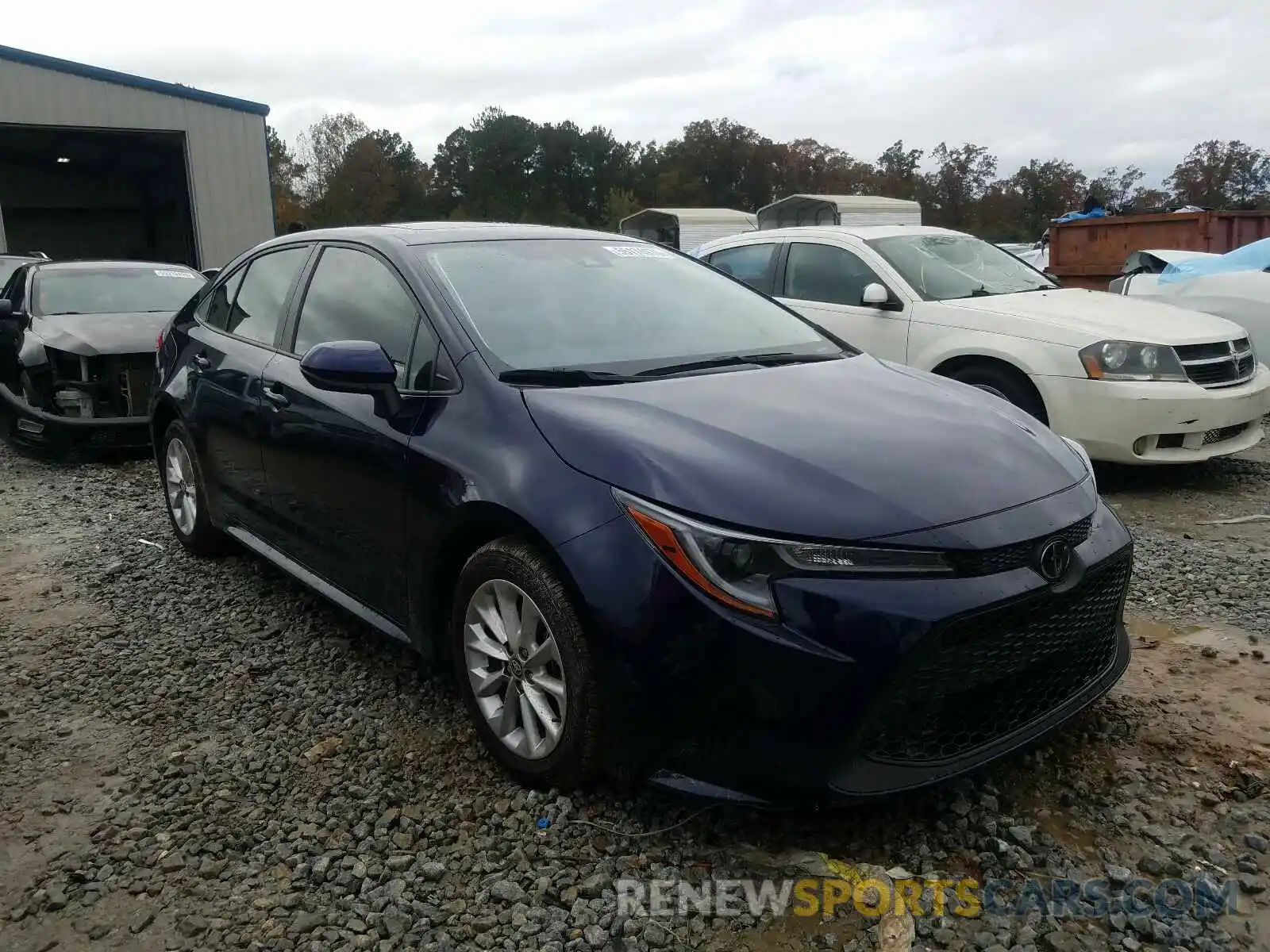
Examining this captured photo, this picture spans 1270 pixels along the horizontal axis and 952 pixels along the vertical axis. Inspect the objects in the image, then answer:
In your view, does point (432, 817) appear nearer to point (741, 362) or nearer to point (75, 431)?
point (741, 362)

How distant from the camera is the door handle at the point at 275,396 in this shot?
11.9 feet

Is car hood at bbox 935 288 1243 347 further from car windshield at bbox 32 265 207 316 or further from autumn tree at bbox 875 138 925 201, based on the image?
autumn tree at bbox 875 138 925 201

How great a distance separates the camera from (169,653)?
3766 millimetres

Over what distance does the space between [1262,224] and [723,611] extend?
12683 mm

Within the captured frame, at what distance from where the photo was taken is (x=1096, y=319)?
573 cm

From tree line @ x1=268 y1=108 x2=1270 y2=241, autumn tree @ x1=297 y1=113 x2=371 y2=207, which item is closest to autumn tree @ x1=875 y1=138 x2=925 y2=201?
tree line @ x1=268 y1=108 x2=1270 y2=241

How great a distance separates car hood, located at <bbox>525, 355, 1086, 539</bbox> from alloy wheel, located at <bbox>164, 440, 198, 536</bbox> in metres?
2.58

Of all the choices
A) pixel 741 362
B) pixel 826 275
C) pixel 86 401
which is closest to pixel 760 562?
pixel 741 362

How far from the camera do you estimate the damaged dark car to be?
6.91 meters

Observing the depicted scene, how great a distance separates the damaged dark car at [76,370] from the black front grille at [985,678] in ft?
18.9

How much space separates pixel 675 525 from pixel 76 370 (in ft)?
20.2

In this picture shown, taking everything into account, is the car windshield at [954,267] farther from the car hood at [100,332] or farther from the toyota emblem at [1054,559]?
the car hood at [100,332]

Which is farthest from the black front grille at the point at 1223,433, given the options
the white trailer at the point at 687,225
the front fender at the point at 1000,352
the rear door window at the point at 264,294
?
the white trailer at the point at 687,225

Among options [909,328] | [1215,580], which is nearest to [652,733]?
[1215,580]
